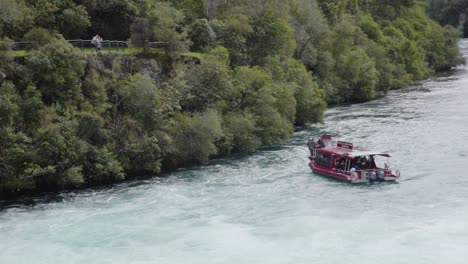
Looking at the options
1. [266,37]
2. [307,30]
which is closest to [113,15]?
[266,37]

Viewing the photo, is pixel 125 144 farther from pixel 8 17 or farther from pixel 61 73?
pixel 8 17

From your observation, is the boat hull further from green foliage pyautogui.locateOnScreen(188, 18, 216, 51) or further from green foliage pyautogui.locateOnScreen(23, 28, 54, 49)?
green foliage pyautogui.locateOnScreen(23, 28, 54, 49)

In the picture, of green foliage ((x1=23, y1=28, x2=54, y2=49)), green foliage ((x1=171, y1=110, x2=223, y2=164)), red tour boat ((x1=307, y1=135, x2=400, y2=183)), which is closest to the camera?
red tour boat ((x1=307, y1=135, x2=400, y2=183))

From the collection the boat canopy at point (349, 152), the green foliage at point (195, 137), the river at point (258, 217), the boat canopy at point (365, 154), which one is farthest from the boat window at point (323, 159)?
the green foliage at point (195, 137)

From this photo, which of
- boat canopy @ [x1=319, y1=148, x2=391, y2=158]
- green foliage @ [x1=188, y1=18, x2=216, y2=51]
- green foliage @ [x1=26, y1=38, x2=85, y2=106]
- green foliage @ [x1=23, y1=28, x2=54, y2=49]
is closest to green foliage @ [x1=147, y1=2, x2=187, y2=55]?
green foliage @ [x1=188, y1=18, x2=216, y2=51]

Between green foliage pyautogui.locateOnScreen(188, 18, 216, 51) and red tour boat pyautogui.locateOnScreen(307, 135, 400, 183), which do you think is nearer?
red tour boat pyautogui.locateOnScreen(307, 135, 400, 183)

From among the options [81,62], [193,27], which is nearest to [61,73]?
[81,62]
